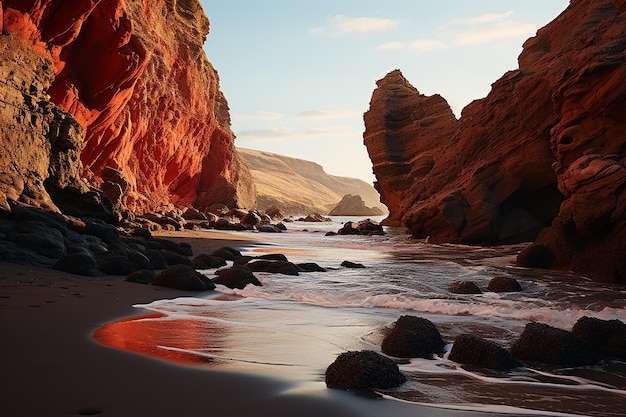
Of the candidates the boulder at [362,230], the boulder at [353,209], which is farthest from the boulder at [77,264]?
the boulder at [353,209]

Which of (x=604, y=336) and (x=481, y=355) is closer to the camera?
(x=481, y=355)

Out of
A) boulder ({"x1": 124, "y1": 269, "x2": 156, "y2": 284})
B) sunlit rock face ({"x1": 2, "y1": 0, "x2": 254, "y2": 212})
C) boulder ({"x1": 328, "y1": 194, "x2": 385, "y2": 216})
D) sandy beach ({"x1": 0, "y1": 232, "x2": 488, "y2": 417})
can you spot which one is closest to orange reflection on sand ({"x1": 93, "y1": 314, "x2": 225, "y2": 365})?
sandy beach ({"x1": 0, "y1": 232, "x2": 488, "y2": 417})

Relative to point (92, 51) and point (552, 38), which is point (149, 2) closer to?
point (92, 51)

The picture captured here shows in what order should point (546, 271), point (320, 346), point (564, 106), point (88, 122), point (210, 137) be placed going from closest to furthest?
point (320, 346)
point (546, 271)
point (564, 106)
point (88, 122)
point (210, 137)

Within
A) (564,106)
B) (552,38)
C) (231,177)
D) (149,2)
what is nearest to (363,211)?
(231,177)

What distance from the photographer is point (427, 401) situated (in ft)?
11.0

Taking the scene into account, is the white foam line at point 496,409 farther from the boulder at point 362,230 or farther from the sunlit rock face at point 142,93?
the boulder at point 362,230

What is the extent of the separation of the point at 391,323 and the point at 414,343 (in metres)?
1.56

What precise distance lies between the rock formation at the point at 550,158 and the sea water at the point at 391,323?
5.73ft

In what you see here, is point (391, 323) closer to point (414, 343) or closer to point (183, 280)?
point (414, 343)

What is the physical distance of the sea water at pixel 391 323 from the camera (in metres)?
3.67

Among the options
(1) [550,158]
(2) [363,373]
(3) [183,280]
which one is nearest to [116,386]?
(2) [363,373]

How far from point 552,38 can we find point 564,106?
40.9ft

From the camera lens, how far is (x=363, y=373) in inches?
141
